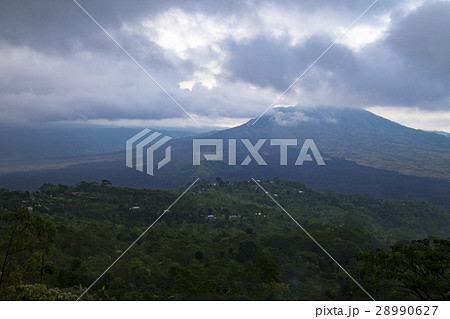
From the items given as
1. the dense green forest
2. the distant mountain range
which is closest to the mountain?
the distant mountain range

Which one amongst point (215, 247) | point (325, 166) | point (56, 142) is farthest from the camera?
point (56, 142)

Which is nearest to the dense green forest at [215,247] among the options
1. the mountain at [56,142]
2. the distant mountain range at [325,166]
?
the distant mountain range at [325,166]

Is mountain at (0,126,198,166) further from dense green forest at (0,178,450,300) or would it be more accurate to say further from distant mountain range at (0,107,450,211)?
dense green forest at (0,178,450,300)

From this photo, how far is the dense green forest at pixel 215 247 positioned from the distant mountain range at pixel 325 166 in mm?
18214

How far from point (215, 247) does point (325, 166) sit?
60432mm

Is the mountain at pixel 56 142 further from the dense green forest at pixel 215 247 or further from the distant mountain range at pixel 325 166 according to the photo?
the dense green forest at pixel 215 247

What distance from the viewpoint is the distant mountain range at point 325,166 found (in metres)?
59.4

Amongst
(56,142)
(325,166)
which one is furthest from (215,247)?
(56,142)

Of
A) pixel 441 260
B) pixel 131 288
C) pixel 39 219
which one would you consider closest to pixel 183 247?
pixel 131 288

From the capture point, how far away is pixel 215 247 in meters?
17.9

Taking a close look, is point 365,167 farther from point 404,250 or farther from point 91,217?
point 404,250

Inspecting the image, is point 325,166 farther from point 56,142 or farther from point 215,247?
point 56,142

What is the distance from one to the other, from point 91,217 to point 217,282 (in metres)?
21.9

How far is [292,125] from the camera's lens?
97.8 m
